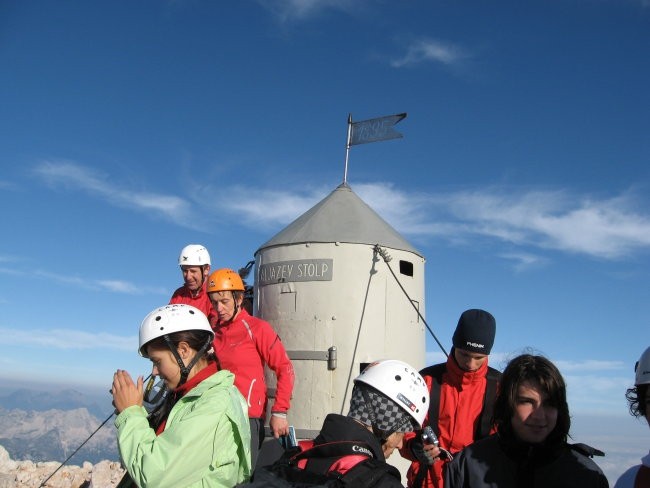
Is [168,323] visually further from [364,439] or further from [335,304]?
A: [335,304]

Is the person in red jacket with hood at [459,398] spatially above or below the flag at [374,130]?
below

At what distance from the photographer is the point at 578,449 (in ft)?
10.6

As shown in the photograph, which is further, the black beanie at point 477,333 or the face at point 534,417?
the black beanie at point 477,333

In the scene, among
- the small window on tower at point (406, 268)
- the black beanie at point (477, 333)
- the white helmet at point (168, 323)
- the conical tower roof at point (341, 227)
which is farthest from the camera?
the small window on tower at point (406, 268)

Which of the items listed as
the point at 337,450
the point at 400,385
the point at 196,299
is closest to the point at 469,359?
the point at 400,385

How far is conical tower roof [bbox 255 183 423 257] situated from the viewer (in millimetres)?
8594

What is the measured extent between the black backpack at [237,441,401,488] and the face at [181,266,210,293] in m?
4.61


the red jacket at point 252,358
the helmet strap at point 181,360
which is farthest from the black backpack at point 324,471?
the red jacket at point 252,358

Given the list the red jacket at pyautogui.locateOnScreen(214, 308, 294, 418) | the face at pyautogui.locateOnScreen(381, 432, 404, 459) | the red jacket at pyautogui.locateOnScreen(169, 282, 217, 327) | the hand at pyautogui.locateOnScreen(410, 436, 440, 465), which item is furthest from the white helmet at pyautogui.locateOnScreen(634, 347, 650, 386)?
the red jacket at pyautogui.locateOnScreen(169, 282, 217, 327)

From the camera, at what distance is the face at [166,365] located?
327 cm

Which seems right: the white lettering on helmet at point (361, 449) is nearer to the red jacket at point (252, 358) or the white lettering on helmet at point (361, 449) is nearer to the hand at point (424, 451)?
the hand at point (424, 451)

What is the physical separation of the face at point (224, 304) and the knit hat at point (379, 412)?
323 cm

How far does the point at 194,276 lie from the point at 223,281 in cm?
111

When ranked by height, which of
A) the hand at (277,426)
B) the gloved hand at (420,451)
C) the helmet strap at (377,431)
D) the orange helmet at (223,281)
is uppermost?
the orange helmet at (223,281)
